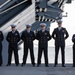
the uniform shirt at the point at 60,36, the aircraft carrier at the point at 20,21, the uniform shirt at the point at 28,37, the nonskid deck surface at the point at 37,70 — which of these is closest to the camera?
the nonskid deck surface at the point at 37,70

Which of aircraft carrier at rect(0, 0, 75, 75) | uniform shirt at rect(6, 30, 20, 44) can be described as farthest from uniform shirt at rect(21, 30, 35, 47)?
aircraft carrier at rect(0, 0, 75, 75)

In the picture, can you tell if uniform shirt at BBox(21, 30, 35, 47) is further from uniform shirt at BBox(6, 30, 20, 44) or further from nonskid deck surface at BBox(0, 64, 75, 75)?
nonskid deck surface at BBox(0, 64, 75, 75)

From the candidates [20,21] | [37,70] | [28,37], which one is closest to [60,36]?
[28,37]

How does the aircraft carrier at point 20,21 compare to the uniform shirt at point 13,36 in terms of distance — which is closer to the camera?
the aircraft carrier at point 20,21

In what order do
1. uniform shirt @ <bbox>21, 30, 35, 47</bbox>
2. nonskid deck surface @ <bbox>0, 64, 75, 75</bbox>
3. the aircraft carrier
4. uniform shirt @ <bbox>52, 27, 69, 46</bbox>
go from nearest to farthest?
nonskid deck surface @ <bbox>0, 64, 75, 75</bbox>
the aircraft carrier
uniform shirt @ <bbox>52, 27, 69, 46</bbox>
uniform shirt @ <bbox>21, 30, 35, 47</bbox>

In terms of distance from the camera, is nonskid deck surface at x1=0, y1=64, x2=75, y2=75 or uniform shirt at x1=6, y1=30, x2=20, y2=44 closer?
nonskid deck surface at x1=0, y1=64, x2=75, y2=75

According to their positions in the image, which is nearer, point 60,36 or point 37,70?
point 37,70

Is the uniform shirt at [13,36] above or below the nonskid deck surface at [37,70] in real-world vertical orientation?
above

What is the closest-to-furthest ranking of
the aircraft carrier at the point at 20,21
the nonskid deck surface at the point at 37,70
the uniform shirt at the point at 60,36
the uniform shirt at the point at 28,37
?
the nonskid deck surface at the point at 37,70
the aircraft carrier at the point at 20,21
the uniform shirt at the point at 60,36
the uniform shirt at the point at 28,37

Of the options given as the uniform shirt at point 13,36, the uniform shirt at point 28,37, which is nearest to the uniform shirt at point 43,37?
the uniform shirt at point 28,37

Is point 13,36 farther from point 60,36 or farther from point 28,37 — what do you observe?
point 60,36

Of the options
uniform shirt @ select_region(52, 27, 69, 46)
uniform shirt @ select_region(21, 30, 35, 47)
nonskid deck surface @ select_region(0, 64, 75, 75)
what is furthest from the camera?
uniform shirt @ select_region(21, 30, 35, 47)

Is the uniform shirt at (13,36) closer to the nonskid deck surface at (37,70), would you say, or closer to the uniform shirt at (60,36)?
the nonskid deck surface at (37,70)

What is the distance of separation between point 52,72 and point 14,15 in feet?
12.1
